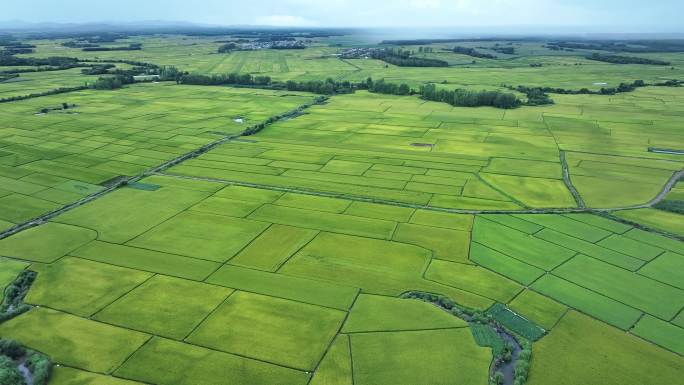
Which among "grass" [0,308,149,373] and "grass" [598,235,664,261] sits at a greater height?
"grass" [598,235,664,261]

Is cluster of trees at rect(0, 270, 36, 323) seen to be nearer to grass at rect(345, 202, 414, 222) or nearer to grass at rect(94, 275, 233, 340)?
grass at rect(94, 275, 233, 340)

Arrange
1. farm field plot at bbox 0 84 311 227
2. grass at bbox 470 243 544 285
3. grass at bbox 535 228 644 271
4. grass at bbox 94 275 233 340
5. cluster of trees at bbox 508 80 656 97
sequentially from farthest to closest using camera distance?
cluster of trees at bbox 508 80 656 97
farm field plot at bbox 0 84 311 227
grass at bbox 535 228 644 271
grass at bbox 470 243 544 285
grass at bbox 94 275 233 340

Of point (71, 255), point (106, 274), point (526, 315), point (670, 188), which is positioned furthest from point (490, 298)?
point (670, 188)

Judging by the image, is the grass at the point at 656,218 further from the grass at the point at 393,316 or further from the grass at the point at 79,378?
the grass at the point at 79,378

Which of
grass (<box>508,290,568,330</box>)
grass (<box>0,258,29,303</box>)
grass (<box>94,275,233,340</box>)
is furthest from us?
grass (<box>0,258,29,303</box>)

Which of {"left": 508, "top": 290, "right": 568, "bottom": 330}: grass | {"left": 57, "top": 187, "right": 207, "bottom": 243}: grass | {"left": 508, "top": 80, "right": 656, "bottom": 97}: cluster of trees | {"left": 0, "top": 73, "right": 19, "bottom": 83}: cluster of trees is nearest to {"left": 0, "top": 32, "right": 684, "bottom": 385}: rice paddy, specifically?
{"left": 508, "top": 290, "right": 568, "bottom": 330}: grass
